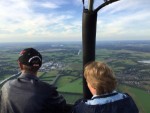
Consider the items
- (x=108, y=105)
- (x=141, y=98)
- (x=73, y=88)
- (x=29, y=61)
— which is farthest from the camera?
(x=73, y=88)

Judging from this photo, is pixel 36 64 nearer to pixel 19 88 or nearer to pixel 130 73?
pixel 19 88

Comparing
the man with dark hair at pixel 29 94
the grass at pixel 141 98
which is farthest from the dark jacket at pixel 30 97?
the grass at pixel 141 98

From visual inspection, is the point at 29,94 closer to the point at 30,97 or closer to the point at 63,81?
the point at 30,97

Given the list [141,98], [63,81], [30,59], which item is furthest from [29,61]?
[63,81]

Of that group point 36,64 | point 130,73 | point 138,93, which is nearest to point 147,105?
point 138,93

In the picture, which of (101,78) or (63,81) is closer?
(101,78)

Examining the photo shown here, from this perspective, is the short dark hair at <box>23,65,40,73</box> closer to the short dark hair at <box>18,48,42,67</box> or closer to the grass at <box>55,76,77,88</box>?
the short dark hair at <box>18,48,42,67</box>

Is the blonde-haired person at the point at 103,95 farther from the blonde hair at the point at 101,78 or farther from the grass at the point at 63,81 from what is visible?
the grass at the point at 63,81
